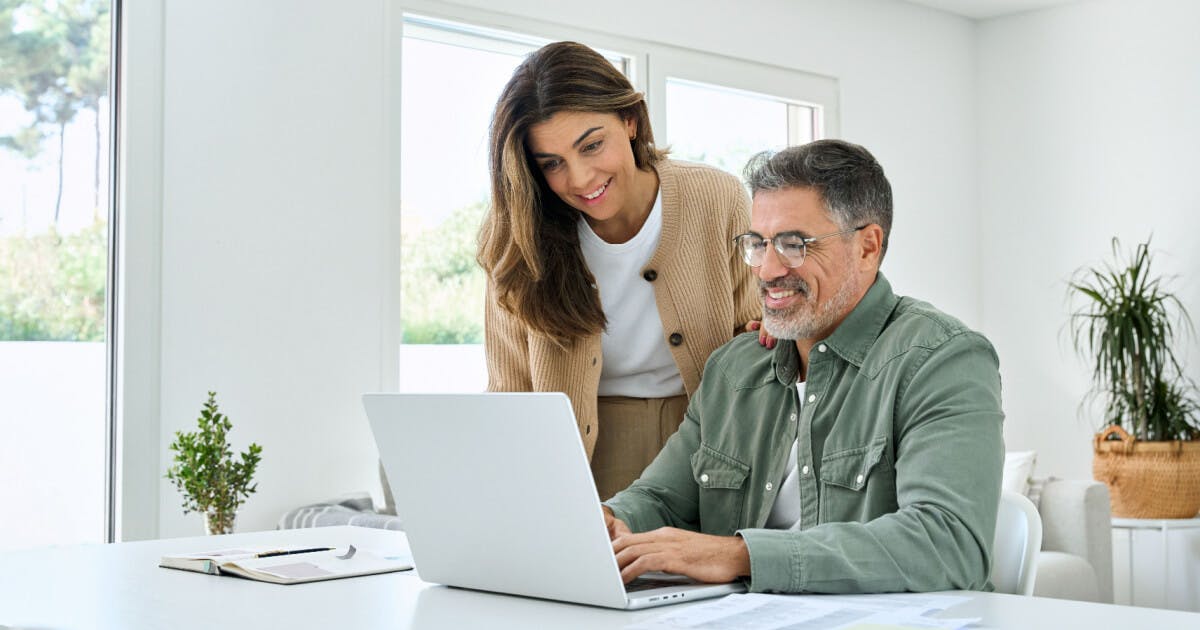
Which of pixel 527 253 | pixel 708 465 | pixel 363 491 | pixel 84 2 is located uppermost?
pixel 84 2

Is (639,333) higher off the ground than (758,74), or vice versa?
(758,74)

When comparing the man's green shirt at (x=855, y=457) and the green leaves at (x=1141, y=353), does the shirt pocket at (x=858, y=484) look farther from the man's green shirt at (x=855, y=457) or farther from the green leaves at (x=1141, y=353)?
the green leaves at (x=1141, y=353)

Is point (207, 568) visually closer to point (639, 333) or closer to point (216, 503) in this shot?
point (639, 333)

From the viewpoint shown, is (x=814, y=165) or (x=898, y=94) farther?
(x=898, y=94)

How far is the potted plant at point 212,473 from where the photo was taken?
3.47m

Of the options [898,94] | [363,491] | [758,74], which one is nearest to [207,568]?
[363,491]

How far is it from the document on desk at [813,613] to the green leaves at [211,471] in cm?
250

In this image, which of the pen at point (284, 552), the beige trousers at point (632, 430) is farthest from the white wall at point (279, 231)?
the pen at point (284, 552)

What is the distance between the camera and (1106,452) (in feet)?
17.1

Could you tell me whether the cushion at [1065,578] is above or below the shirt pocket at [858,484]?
below

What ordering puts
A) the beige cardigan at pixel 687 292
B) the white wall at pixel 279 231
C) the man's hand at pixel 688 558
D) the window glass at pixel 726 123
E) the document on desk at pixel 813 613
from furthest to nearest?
the window glass at pixel 726 123 < the white wall at pixel 279 231 < the beige cardigan at pixel 687 292 < the man's hand at pixel 688 558 < the document on desk at pixel 813 613

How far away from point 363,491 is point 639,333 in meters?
2.18

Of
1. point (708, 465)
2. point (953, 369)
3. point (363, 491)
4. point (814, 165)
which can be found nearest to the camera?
point (953, 369)

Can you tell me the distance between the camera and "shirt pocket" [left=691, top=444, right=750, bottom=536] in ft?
6.05
